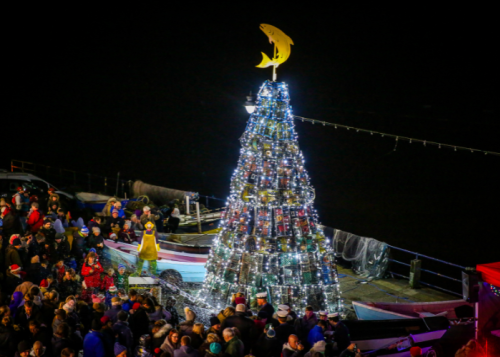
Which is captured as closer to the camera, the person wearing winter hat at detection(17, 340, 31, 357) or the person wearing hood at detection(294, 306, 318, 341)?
the person wearing winter hat at detection(17, 340, 31, 357)

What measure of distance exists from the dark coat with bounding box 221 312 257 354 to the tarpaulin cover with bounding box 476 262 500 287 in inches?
153

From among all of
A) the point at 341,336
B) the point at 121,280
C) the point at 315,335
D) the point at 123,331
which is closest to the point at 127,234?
the point at 121,280

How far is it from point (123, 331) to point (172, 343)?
2.85 ft

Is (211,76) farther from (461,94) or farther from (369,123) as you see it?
(461,94)

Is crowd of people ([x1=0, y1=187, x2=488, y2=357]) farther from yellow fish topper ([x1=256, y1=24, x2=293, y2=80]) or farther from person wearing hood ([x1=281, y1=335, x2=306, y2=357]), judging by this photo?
yellow fish topper ([x1=256, y1=24, x2=293, y2=80])

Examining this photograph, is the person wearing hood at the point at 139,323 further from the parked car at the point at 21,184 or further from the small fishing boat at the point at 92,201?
the parked car at the point at 21,184

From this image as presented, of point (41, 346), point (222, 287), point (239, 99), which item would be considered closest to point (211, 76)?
point (239, 99)

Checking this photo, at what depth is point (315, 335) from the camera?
858 centimetres

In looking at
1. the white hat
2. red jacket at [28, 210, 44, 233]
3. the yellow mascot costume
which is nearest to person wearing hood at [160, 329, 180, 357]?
the white hat

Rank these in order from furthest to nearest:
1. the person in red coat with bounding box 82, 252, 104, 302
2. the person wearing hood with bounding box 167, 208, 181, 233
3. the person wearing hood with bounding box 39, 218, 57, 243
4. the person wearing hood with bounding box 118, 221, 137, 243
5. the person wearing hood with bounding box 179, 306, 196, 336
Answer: the person wearing hood with bounding box 167, 208, 181, 233 → the person wearing hood with bounding box 118, 221, 137, 243 → the person wearing hood with bounding box 39, 218, 57, 243 → the person in red coat with bounding box 82, 252, 104, 302 → the person wearing hood with bounding box 179, 306, 196, 336

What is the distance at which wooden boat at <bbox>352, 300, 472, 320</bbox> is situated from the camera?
10906mm

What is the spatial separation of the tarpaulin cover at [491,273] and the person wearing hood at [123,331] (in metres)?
5.70

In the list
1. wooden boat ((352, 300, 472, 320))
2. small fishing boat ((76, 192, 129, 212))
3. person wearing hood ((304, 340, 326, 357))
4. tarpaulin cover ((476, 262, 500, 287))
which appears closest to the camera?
person wearing hood ((304, 340, 326, 357))

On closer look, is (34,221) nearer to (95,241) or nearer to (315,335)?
(95,241)
